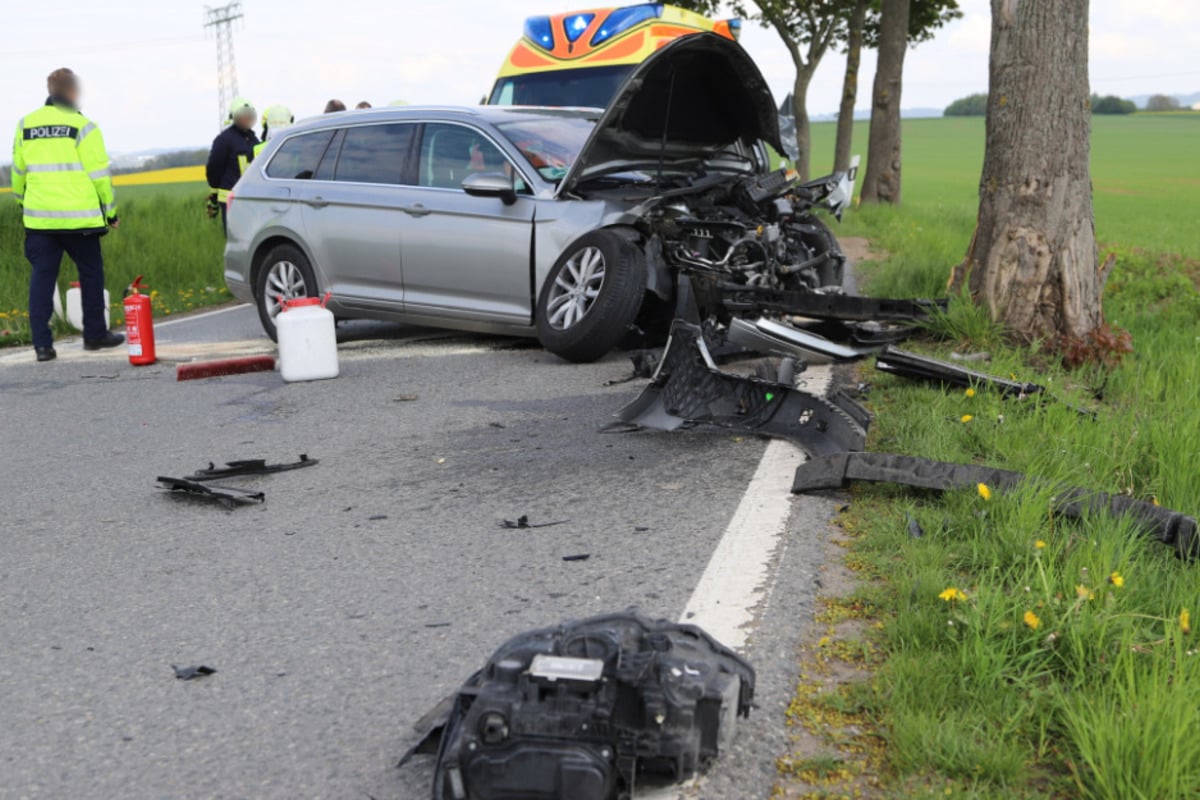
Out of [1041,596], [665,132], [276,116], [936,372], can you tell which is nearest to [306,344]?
[665,132]

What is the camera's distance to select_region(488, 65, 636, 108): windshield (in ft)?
41.9

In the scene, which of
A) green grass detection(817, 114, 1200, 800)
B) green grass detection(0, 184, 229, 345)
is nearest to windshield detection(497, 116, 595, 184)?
green grass detection(817, 114, 1200, 800)

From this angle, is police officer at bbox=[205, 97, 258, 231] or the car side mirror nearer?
the car side mirror

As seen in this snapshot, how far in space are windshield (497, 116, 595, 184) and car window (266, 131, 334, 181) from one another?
1.74 metres

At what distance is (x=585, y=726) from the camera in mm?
2490

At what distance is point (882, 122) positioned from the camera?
2233 centimetres

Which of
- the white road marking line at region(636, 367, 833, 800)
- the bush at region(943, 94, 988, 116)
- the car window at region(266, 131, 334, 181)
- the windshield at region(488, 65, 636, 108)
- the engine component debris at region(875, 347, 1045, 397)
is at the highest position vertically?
the bush at region(943, 94, 988, 116)

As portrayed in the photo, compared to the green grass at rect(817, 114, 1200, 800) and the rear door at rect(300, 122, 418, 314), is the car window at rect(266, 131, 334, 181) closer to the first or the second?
the rear door at rect(300, 122, 418, 314)

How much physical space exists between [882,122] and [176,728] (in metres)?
21.1

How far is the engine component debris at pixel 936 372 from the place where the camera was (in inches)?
233

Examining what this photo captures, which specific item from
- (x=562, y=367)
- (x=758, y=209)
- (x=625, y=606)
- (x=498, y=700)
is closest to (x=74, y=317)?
(x=562, y=367)

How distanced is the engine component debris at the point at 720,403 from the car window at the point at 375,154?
3.77 meters

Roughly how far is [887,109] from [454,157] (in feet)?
48.8

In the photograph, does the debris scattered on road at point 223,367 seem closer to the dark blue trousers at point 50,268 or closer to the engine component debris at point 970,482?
the dark blue trousers at point 50,268
